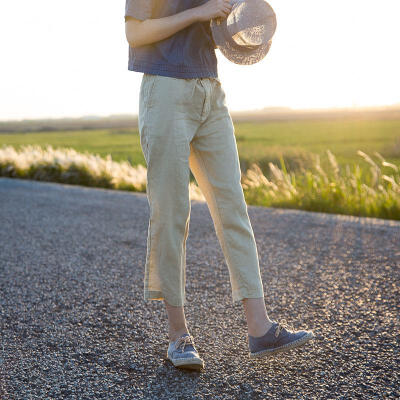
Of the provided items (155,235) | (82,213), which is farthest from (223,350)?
(82,213)

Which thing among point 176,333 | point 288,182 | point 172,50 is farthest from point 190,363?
point 288,182

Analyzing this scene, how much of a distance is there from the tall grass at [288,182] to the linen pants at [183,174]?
4.38m

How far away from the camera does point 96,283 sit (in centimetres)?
372

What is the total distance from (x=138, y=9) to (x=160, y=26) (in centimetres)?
13

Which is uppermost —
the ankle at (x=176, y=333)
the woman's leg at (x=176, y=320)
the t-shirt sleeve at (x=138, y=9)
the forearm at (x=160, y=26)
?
the t-shirt sleeve at (x=138, y=9)

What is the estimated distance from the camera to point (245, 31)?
2303mm

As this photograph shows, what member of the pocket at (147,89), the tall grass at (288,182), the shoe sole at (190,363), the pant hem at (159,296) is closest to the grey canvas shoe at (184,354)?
the shoe sole at (190,363)

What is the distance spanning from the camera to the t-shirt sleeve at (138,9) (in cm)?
212

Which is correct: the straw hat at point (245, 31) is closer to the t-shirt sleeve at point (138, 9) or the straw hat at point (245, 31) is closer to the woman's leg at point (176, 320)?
the t-shirt sleeve at point (138, 9)

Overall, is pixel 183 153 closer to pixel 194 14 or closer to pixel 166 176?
pixel 166 176

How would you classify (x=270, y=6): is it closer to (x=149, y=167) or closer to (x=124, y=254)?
(x=149, y=167)

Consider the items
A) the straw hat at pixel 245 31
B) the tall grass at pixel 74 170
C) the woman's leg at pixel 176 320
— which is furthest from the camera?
the tall grass at pixel 74 170

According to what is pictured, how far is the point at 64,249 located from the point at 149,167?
2.90m

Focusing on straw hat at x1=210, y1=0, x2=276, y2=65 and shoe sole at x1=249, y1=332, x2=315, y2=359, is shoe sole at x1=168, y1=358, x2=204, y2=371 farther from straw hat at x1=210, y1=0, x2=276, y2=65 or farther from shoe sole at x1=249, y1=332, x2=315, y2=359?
straw hat at x1=210, y1=0, x2=276, y2=65
